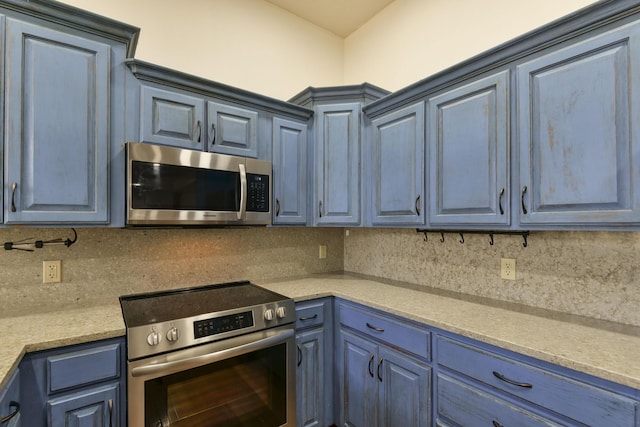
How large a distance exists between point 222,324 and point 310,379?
0.75m

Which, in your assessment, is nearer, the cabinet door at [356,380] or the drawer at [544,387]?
the drawer at [544,387]

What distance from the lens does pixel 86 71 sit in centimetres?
150

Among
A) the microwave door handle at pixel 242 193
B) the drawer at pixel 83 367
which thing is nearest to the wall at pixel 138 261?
the microwave door handle at pixel 242 193

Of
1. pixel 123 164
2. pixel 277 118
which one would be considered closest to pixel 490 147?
pixel 277 118

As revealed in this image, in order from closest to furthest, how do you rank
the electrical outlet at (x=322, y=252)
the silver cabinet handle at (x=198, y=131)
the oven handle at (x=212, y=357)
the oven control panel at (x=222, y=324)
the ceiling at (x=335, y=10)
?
1. the oven handle at (x=212, y=357)
2. the oven control panel at (x=222, y=324)
3. the silver cabinet handle at (x=198, y=131)
4. the ceiling at (x=335, y=10)
5. the electrical outlet at (x=322, y=252)

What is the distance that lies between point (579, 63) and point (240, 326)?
1871 millimetres

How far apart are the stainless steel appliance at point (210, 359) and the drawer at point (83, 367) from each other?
76 millimetres

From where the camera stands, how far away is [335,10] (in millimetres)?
2598

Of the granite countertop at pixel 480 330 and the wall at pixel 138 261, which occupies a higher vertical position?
the wall at pixel 138 261

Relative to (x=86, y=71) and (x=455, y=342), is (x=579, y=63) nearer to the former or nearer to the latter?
(x=455, y=342)

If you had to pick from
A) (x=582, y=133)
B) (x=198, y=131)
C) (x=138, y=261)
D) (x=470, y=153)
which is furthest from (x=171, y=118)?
(x=582, y=133)

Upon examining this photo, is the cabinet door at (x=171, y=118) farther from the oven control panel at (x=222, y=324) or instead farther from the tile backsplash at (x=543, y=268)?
the tile backsplash at (x=543, y=268)

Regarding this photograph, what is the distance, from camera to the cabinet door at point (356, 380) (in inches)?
69.1

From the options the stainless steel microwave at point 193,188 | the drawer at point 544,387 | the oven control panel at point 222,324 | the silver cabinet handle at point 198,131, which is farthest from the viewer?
the silver cabinet handle at point 198,131
